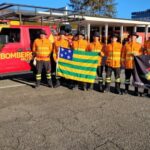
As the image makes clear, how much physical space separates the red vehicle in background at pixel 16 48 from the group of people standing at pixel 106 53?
2.28 ft

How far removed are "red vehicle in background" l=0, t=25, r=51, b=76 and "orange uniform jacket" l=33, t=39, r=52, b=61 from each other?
2.92ft

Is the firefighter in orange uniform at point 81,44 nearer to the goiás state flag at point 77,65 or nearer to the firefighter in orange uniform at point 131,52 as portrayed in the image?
the goiás state flag at point 77,65

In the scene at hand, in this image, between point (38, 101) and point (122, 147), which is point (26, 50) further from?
point (122, 147)

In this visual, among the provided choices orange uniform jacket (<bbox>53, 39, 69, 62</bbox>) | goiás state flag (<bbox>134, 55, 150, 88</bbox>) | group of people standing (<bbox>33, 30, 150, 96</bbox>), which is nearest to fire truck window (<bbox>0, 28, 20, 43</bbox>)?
group of people standing (<bbox>33, 30, 150, 96</bbox>)

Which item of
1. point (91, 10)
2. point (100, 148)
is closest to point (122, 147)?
point (100, 148)

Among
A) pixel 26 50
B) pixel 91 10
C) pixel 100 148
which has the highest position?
pixel 91 10

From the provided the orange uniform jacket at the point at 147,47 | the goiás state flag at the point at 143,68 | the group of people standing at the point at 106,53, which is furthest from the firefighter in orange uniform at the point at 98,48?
the orange uniform jacket at the point at 147,47

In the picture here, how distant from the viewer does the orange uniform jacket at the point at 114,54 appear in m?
8.33

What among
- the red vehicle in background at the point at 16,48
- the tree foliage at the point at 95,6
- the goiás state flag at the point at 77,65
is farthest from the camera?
the tree foliage at the point at 95,6

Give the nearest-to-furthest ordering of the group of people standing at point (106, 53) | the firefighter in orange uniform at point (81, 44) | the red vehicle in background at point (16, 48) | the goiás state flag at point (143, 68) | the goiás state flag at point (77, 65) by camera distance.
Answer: the goiás state flag at point (143, 68), the group of people standing at point (106, 53), the goiás state flag at point (77, 65), the firefighter in orange uniform at point (81, 44), the red vehicle in background at point (16, 48)

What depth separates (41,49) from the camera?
9055 millimetres

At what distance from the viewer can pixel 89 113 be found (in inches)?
257

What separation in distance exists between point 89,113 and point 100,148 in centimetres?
193

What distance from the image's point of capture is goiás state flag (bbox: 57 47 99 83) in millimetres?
8727
